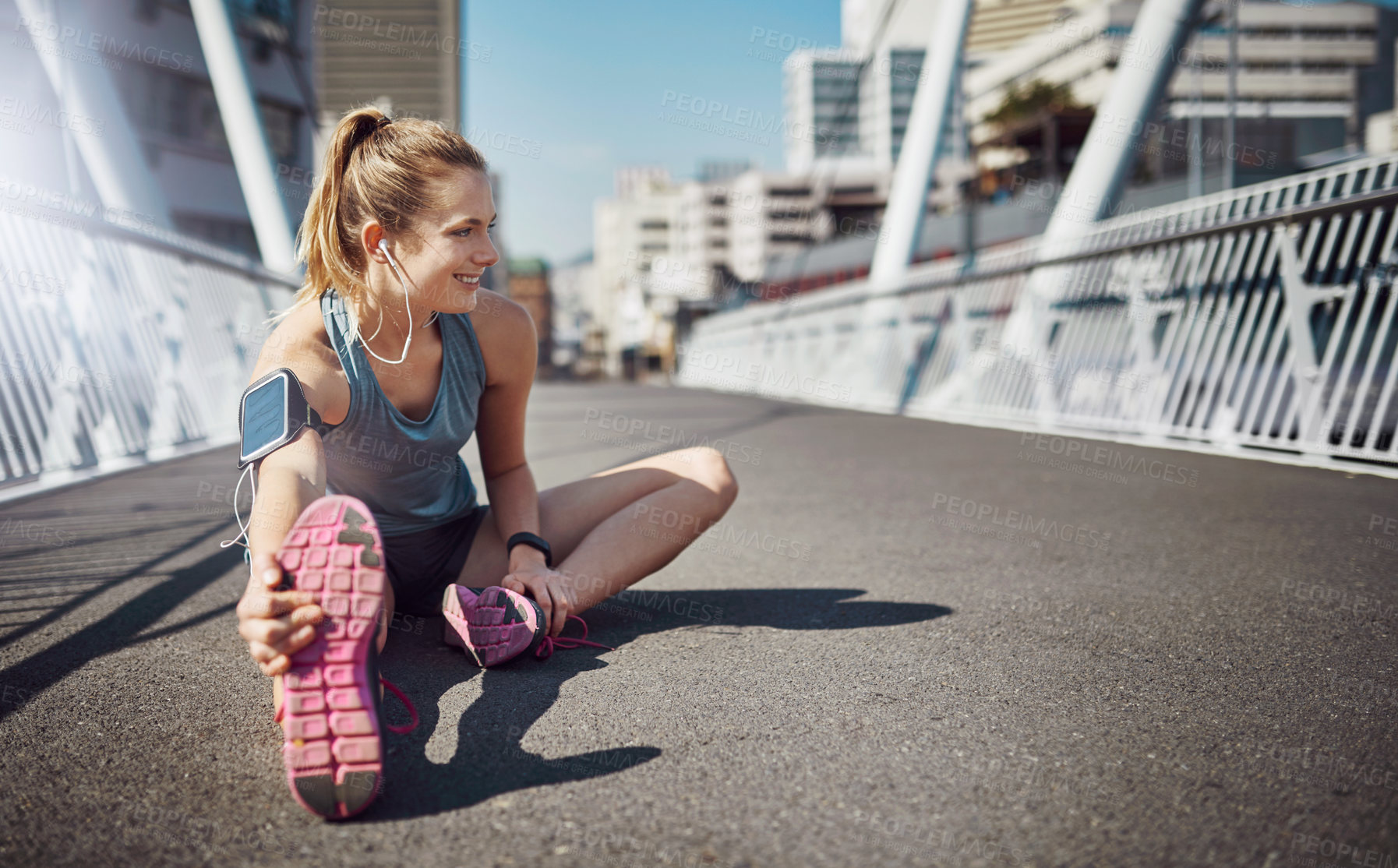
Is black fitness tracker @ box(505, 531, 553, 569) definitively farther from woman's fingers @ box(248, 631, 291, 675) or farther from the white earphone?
woman's fingers @ box(248, 631, 291, 675)

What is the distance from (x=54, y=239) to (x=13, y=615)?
3723 millimetres

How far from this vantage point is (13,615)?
2775 mm

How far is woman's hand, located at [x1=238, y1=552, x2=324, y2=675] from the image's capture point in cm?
138

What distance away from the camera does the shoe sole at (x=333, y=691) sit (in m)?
1.40

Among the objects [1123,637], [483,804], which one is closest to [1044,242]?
[1123,637]

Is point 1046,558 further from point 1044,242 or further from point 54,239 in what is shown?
point 1044,242

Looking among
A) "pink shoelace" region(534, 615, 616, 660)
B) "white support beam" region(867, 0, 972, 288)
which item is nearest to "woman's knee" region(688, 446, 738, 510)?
"pink shoelace" region(534, 615, 616, 660)

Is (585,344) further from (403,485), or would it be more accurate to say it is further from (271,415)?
(271,415)

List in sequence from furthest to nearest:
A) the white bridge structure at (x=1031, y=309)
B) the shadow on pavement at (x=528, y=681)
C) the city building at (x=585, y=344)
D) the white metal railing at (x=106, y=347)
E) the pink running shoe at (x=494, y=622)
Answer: the city building at (x=585, y=344), the white bridge structure at (x=1031, y=309), the white metal railing at (x=106, y=347), the pink running shoe at (x=494, y=622), the shadow on pavement at (x=528, y=681)

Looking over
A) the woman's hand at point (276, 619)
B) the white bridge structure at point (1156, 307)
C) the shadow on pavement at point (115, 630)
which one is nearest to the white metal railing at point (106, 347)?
the shadow on pavement at point (115, 630)

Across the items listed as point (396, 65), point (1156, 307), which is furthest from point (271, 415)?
point (396, 65)

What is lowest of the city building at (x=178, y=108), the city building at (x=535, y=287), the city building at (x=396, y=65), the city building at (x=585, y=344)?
the city building at (x=585, y=344)

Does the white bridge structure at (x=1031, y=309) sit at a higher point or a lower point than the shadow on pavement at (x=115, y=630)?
higher

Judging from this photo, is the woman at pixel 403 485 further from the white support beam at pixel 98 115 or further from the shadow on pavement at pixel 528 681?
the white support beam at pixel 98 115
